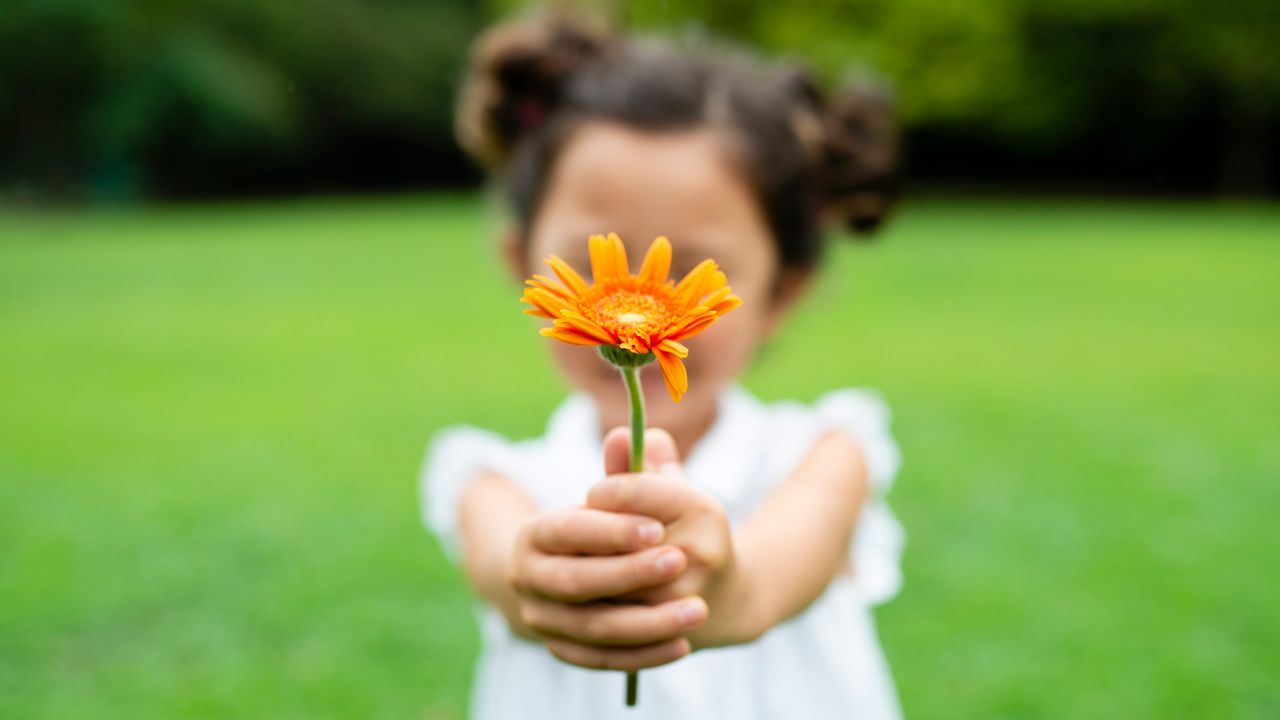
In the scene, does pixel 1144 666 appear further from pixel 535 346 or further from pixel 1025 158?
pixel 1025 158

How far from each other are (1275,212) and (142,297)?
704 inches

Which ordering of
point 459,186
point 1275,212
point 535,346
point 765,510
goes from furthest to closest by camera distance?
1. point 459,186
2. point 1275,212
3. point 535,346
4. point 765,510

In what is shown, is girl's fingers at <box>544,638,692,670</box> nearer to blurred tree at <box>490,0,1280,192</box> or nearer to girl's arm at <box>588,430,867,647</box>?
girl's arm at <box>588,430,867,647</box>

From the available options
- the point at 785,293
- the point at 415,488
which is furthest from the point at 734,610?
the point at 415,488

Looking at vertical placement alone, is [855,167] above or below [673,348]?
above

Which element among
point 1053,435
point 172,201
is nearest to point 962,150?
point 172,201

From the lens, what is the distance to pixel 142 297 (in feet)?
34.4

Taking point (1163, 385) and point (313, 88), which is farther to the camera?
point (313, 88)

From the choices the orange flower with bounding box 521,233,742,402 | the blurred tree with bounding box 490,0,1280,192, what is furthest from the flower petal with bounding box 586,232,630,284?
the blurred tree with bounding box 490,0,1280,192

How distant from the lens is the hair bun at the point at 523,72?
1.96 metres

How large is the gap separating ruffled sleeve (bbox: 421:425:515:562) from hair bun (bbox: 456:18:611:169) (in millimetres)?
556

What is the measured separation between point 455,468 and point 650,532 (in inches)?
32.7

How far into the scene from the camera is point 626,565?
1000 millimetres

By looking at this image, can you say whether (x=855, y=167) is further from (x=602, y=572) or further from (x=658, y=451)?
(x=602, y=572)
